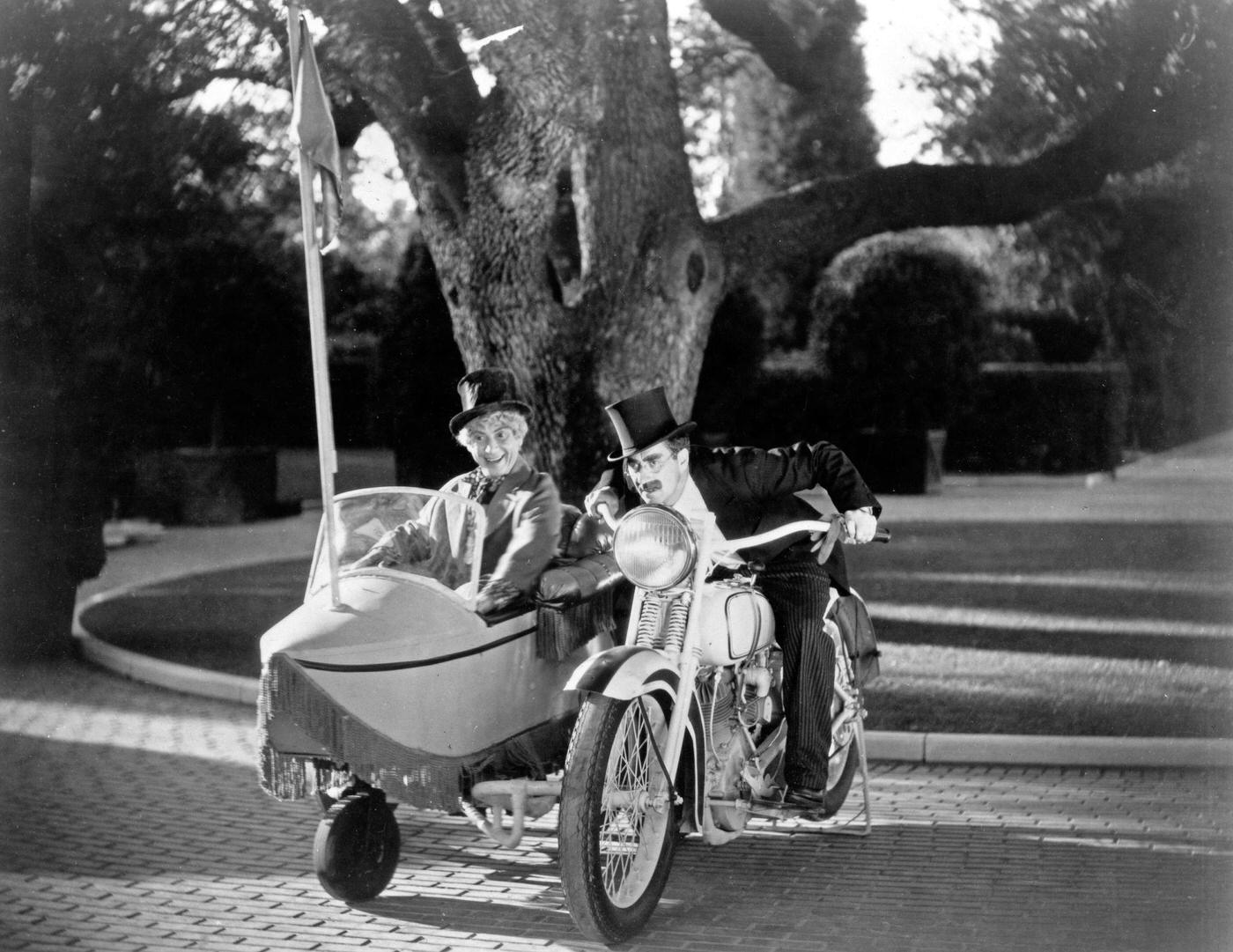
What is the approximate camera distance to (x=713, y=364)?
38.9 ft

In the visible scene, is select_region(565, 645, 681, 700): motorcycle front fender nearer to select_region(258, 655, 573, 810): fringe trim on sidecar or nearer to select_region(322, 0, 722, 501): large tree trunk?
select_region(258, 655, 573, 810): fringe trim on sidecar

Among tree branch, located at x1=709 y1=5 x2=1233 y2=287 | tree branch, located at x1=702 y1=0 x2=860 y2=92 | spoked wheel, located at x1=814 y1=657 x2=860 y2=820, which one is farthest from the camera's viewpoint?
tree branch, located at x1=702 y1=0 x2=860 y2=92

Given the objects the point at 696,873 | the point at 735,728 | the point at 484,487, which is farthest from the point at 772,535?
the point at 696,873

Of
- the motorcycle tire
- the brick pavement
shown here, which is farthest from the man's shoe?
the motorcycle tire

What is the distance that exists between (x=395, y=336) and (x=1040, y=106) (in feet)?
14.0

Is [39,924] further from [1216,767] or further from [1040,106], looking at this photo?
[1040,106]

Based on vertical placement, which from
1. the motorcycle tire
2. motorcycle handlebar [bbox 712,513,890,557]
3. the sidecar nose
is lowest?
the motorcycle tire

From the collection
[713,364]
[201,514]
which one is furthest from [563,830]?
[713,364]

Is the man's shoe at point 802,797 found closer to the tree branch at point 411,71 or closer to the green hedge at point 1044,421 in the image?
the green hedge at point 1044,421

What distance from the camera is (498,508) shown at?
15.9ft

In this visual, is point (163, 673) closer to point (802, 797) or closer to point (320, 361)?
point (320, 361)

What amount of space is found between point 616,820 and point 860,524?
1220 mm

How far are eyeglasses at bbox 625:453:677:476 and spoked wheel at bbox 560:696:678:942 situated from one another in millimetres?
747

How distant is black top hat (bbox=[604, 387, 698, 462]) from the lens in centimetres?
441
